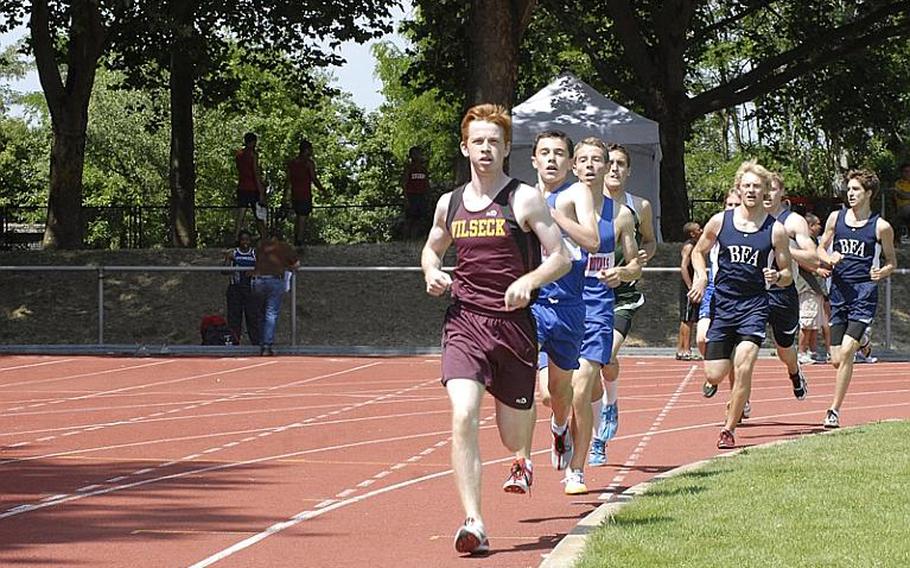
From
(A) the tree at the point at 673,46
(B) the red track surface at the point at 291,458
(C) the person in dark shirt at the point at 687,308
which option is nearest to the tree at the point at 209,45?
(A) the tree at the point at 673,46

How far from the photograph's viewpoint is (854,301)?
46.8ft

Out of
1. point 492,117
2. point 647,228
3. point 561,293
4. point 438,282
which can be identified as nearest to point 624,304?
point 647,228

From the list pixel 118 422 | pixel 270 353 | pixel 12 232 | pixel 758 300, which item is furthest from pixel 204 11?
pixel 758 300

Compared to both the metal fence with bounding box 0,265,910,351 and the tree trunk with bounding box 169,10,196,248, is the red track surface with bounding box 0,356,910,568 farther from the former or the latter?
the tree trunk with bounding box 169,10,196,248

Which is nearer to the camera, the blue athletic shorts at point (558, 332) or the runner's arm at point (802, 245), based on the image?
the blue athletic shorts at point (558, 332)

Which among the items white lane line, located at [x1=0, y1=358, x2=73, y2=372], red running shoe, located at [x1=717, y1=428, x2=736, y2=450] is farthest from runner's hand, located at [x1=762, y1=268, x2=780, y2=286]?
white lane line, located at [x1=0, y1=358, x2=73, y2=372]

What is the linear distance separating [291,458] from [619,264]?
9.56 ft

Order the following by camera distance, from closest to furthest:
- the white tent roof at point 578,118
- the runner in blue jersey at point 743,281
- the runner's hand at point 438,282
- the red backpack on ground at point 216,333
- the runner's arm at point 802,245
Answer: the runner's hand at point 438,282, the runner in blue jersey at point 743,281, the runner's arm at point 802,245, the red backpack on ground at point 216,333, the white tent roof at point 578,118

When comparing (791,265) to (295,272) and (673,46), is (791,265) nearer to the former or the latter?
(295,272)

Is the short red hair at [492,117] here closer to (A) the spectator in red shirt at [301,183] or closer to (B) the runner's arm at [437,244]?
(B) the runner's arm at [437,244]

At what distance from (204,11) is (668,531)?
28989 mm

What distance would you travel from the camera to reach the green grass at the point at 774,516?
712 centimetres

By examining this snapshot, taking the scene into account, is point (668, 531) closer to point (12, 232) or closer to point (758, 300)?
point (758, 300)

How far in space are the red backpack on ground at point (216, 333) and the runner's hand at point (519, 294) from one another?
59.6 ft
